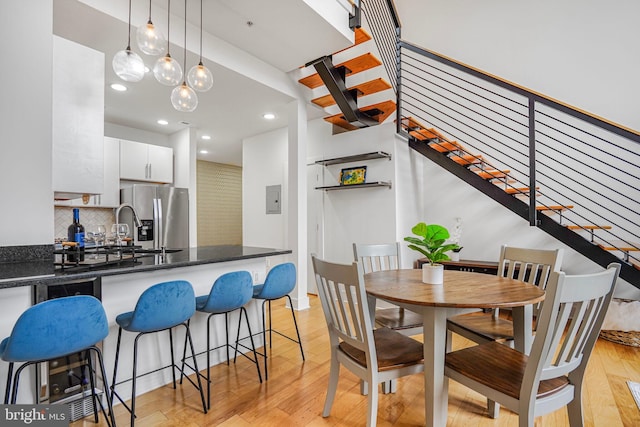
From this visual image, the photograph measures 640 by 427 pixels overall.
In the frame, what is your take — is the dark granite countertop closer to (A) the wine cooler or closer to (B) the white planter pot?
(A) the wine cooler

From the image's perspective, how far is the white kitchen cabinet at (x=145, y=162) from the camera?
14.7 feet

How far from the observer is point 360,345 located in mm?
1539

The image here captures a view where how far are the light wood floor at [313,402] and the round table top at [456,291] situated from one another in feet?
2.63

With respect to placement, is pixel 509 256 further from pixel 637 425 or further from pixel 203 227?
pixel 203 227

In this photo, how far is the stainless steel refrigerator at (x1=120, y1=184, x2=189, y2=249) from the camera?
4.44 meters

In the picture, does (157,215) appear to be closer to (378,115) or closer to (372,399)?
(378,115)

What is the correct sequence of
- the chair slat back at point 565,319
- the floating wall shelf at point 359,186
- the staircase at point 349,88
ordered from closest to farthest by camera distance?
the chair slat back at point 565,319 < the staircase at point 349,88 < the floating wall shelf at point 359,186

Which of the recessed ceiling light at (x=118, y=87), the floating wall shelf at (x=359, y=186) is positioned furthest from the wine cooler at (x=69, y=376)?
the floating wall shelf at (x=359, y=186)

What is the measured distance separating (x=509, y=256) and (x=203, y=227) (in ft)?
21.1

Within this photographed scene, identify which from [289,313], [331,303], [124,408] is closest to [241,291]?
[331,303]

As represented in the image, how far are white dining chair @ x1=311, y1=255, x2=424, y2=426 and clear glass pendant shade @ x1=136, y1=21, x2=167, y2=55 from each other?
1.64m

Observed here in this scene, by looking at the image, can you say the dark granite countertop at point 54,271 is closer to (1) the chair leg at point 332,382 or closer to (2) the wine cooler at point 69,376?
(2) the wine cooler at point 69,376

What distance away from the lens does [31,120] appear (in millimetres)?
1870

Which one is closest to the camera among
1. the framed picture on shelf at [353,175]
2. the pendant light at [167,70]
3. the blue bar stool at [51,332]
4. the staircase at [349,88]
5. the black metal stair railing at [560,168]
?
the blue bar stool at [51,332]
